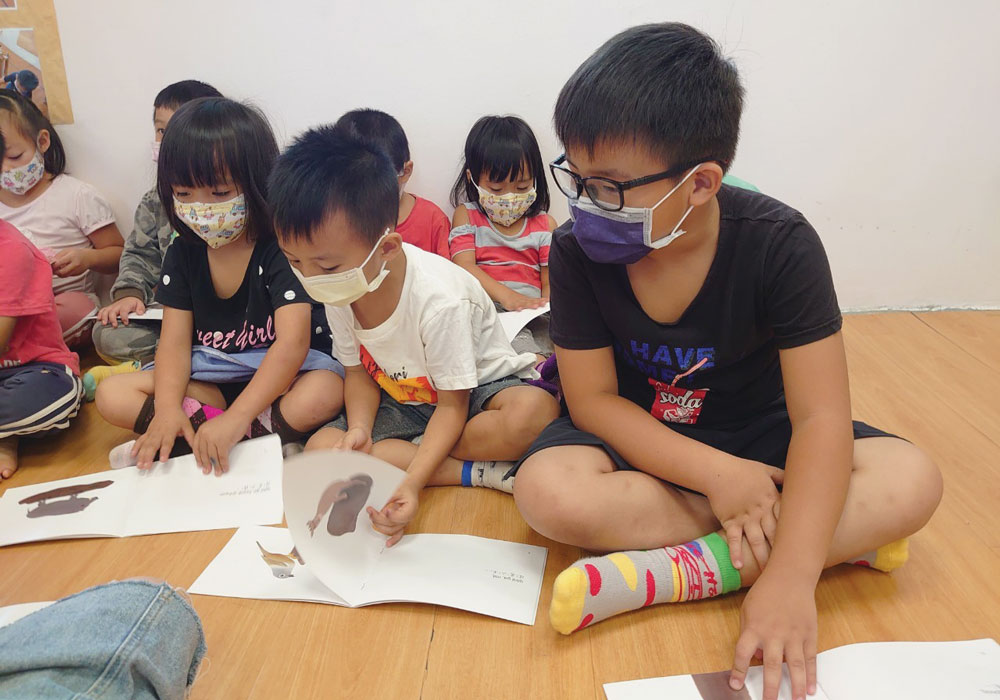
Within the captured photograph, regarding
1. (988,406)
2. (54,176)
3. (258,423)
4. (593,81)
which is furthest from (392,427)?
(54,176)

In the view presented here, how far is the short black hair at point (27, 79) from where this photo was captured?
1.73m

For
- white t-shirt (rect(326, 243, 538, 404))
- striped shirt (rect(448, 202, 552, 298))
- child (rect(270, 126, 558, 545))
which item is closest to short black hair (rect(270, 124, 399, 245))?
child (rect(270, 126, 558, 545))

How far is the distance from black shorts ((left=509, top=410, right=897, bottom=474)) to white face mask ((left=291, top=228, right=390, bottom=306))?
1.09 feet

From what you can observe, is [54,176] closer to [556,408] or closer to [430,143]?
[430,143]

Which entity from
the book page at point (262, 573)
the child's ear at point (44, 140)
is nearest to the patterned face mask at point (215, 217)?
the book page at point (262, 573)

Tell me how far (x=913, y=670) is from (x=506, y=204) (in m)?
1.24

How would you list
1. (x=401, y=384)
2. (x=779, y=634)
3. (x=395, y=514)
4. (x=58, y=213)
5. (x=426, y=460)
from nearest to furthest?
(x=779, y=634) → (x=395, y=514) → (x=426, y=460) → (x=401, y=384) → (x=58, y=213)

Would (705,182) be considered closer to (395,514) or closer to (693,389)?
(693,389)

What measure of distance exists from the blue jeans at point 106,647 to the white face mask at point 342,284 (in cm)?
47

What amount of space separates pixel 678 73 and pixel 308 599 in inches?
29.8

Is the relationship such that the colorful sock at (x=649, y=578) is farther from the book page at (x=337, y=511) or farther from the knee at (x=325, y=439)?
the knee at (x=325, y=439)

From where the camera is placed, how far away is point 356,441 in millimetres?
1062

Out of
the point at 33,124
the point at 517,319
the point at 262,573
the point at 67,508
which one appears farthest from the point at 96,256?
the point at 262,573

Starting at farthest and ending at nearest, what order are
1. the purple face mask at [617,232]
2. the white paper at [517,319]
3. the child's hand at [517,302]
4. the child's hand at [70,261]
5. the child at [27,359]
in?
the child's hand at [70,261] < the child's hand at [517,302] < the white paper at [517,319] < the child at [27,359] < the purple face mask at [617,232]
